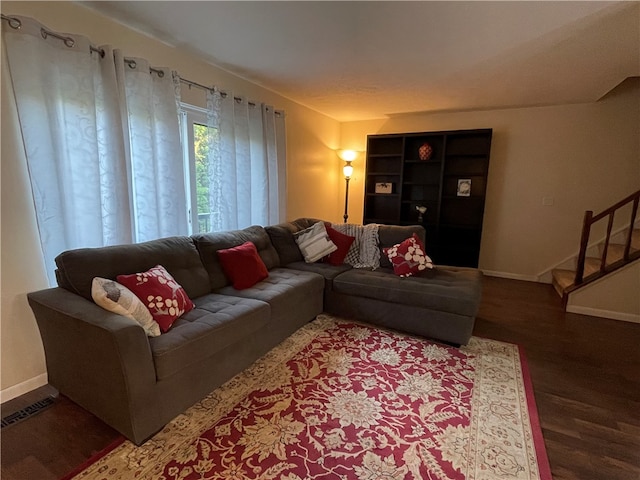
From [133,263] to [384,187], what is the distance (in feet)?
13.4

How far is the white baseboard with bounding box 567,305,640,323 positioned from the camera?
128 inches

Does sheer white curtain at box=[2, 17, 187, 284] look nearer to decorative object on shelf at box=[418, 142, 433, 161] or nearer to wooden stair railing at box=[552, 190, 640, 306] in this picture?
decorative object on shelf at box=[418, 142, 433, 161]

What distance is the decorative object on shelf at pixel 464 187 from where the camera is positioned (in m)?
4.71

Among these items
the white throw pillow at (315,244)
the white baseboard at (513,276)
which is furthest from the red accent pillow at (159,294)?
the white baseboard at (513,276)

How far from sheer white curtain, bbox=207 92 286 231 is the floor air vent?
70.7 inches

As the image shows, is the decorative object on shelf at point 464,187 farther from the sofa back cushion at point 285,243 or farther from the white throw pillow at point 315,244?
the sofa back cushion at point 285,243

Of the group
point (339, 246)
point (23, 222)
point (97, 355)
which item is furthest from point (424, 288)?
point (23, 222)

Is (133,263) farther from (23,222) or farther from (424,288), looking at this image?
(424,288)

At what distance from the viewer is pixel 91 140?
Result: 2.08 meters


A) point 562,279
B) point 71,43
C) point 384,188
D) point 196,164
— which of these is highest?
point 71,43

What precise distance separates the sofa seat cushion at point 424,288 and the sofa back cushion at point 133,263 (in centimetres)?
128

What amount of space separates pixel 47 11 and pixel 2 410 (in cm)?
236

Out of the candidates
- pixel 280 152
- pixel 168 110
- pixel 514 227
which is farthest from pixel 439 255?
pixel 168 110

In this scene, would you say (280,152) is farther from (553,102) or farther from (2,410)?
(553,102)
